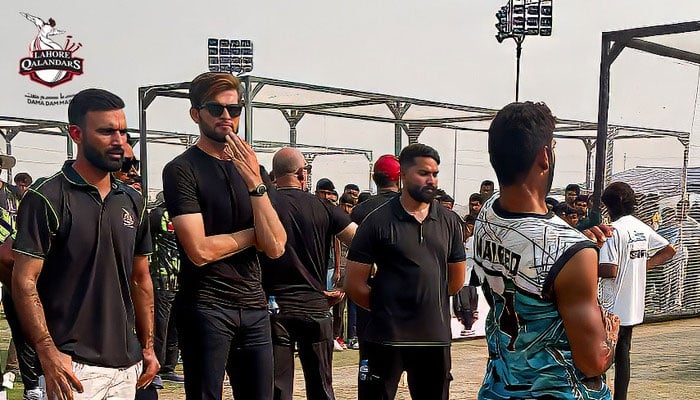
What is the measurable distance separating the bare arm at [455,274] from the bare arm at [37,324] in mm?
2768

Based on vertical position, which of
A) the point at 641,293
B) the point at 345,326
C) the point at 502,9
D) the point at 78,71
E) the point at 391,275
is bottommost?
the point at 345,326

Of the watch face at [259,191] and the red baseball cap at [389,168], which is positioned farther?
the red baseball cap at [389,168]

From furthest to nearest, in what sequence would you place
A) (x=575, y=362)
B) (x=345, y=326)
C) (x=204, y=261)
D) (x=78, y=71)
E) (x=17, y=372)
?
1. (x=78, y=71)
2. (x=345, y=326)
3. (x=17, y=372)
4. (x=204, y=261)
5. (x=575, y=362)

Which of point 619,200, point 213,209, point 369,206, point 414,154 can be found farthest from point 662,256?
point 213,209

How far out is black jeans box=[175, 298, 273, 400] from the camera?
430 centimetres

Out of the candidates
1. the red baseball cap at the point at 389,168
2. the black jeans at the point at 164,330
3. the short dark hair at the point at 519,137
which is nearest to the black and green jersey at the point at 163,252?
the black jeans at the point at 164,330

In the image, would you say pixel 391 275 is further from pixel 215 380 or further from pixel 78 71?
pixel 78 71

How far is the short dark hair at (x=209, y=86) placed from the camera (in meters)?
4.42

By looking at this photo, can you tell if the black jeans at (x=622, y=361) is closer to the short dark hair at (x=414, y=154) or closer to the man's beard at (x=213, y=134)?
the short dark hair at (x=414, y=154)

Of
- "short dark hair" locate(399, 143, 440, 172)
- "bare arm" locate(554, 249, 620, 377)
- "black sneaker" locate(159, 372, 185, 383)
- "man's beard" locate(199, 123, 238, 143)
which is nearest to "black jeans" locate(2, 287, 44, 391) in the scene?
"black sneaker" locate(159, 372, 185, 383)

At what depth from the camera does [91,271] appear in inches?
150

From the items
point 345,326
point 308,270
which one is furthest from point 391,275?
point 345,326

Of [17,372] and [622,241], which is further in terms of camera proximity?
[17,372]

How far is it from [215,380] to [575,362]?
204 cm
